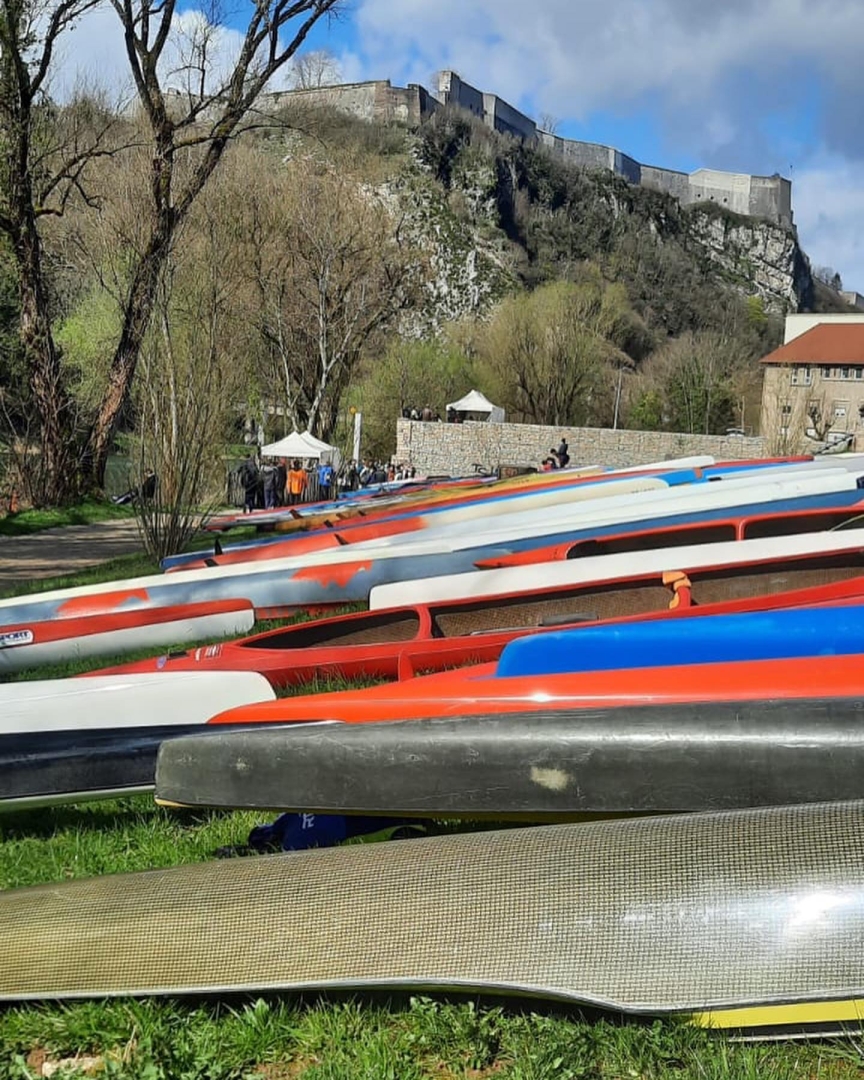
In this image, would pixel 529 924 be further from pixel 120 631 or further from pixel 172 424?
pixel 172 424

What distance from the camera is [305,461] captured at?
24.4 metres

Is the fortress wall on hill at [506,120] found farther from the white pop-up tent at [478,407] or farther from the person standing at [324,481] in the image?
the person standing at [324,481]

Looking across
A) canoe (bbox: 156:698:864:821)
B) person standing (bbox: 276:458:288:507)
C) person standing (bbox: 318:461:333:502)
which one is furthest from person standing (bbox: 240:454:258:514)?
canoe (bbox: 156:698:864:821)

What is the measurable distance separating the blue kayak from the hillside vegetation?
677 centimetres

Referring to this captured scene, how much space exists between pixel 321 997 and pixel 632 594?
13.3 ft

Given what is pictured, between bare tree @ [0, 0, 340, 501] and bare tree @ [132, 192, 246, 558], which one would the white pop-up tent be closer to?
bare tree @ [0, 0, 340, 501]

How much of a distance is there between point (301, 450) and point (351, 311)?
7.22 m

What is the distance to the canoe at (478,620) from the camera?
494cm

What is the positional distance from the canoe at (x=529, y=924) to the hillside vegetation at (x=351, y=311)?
26.0 feet

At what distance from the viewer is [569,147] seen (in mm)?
113438

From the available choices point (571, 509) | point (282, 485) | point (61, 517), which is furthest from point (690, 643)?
point (282, 485)

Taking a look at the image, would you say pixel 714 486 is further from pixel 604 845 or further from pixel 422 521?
pixel 604 845

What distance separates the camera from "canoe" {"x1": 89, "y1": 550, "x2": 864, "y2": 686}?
4.94 m

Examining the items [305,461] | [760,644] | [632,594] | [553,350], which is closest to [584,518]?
[632,594]
